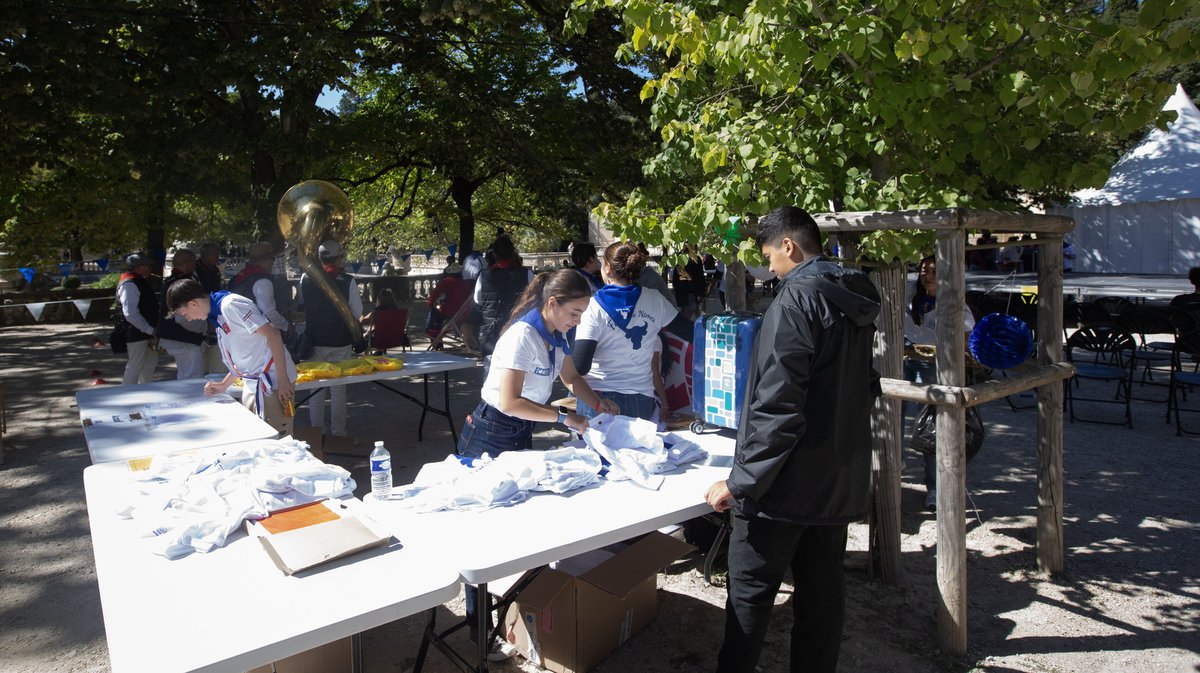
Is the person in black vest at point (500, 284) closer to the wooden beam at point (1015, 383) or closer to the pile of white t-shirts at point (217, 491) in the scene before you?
the pile of white t-shirts at point (217, 491)

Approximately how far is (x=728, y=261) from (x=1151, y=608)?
8.87 feet

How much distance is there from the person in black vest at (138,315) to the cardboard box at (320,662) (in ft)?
17.1

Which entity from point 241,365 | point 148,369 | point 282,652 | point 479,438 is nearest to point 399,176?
point 148,369

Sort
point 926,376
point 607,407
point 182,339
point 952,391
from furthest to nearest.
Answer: point 182,339 < point 926,376 < point 607,407 < point 952,391

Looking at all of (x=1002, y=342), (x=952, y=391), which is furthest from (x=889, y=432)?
(x=1002, y=342)

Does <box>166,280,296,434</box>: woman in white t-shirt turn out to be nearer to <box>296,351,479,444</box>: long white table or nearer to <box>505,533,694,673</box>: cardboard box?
<box>296,351,479,444</box>: long white table

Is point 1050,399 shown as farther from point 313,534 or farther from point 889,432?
point 313,534

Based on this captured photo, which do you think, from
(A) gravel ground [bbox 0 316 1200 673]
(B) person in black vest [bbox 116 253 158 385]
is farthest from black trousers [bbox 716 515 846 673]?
(B) person in black vest [bbox 116 253 158 385]

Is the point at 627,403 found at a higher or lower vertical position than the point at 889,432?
higher

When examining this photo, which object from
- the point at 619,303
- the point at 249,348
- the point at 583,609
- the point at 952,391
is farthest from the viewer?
the point at 249,348

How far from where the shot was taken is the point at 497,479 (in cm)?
295

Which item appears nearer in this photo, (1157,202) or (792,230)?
(792,230)

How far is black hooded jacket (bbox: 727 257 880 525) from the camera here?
8.09 ft

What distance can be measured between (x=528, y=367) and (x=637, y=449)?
62cm
